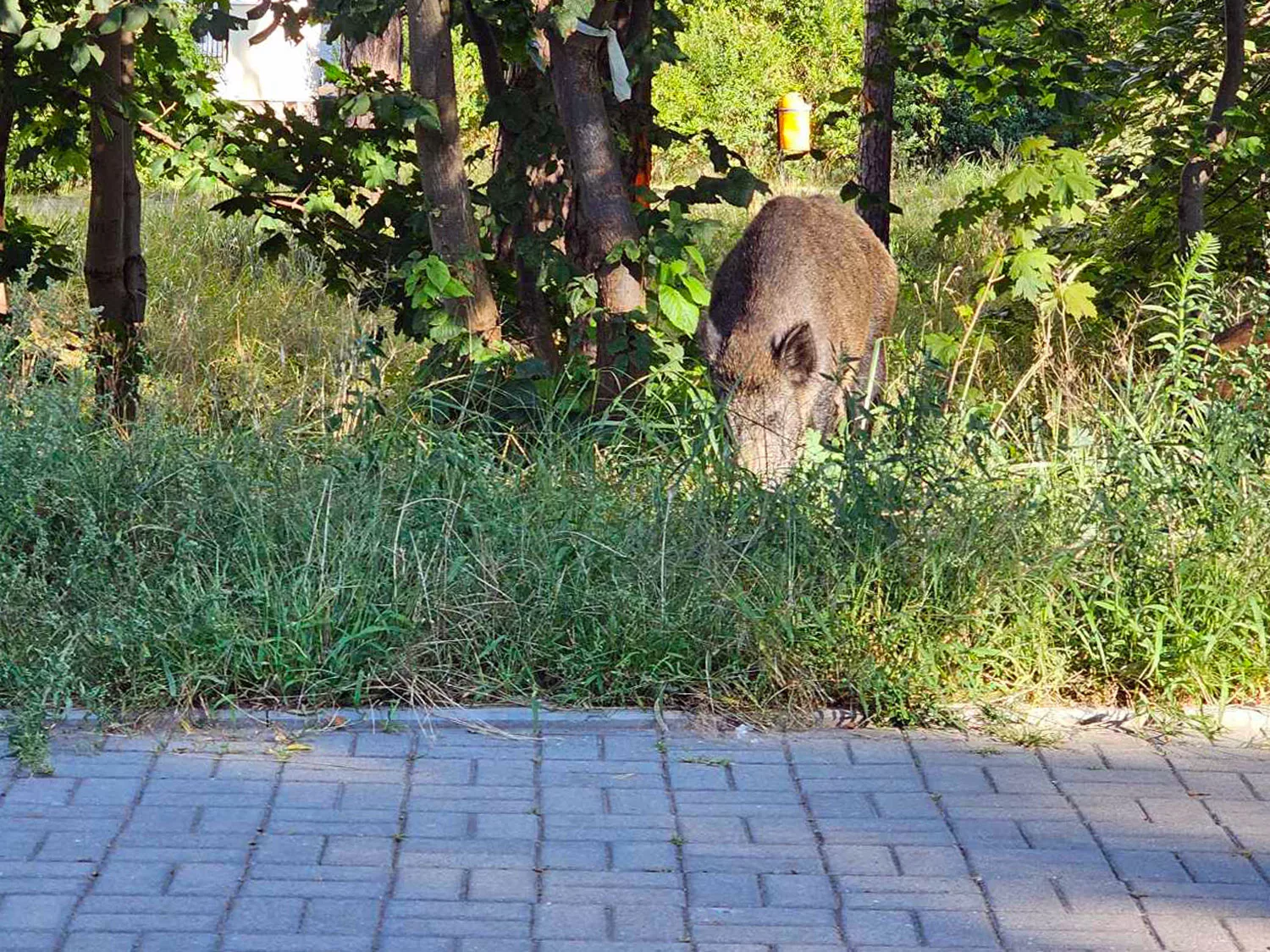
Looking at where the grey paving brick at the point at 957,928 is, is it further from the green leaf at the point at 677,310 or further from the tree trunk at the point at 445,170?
the tree trunk at the point at 445,170

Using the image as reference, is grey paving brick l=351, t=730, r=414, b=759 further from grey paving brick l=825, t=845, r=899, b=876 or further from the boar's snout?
the boar's snout

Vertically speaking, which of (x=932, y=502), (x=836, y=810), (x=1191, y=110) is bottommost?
(x=836, y=810)

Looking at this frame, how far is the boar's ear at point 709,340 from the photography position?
27.1 ft

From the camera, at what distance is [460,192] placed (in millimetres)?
7785

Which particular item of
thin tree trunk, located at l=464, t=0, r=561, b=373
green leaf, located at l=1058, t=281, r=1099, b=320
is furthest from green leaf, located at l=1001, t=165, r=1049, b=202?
thin tree trunk, located at l=464, t=0, r=561, b=373

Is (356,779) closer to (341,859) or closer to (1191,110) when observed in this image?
(341,859)

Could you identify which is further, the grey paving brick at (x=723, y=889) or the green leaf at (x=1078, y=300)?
the green leaf at (x=1078, y=300)

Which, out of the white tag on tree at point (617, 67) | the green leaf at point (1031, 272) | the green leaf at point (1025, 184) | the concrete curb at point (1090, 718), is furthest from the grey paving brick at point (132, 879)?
the green leaf at point (1025, 184)

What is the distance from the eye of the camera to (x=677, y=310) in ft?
24.8

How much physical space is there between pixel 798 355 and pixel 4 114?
14.4ft

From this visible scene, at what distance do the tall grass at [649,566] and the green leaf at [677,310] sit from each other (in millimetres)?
1212

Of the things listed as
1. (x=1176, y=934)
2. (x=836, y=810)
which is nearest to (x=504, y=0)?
(x=836, y=810)

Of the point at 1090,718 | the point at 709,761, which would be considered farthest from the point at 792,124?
the point at 709,761

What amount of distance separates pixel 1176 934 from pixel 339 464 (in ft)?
12.0
